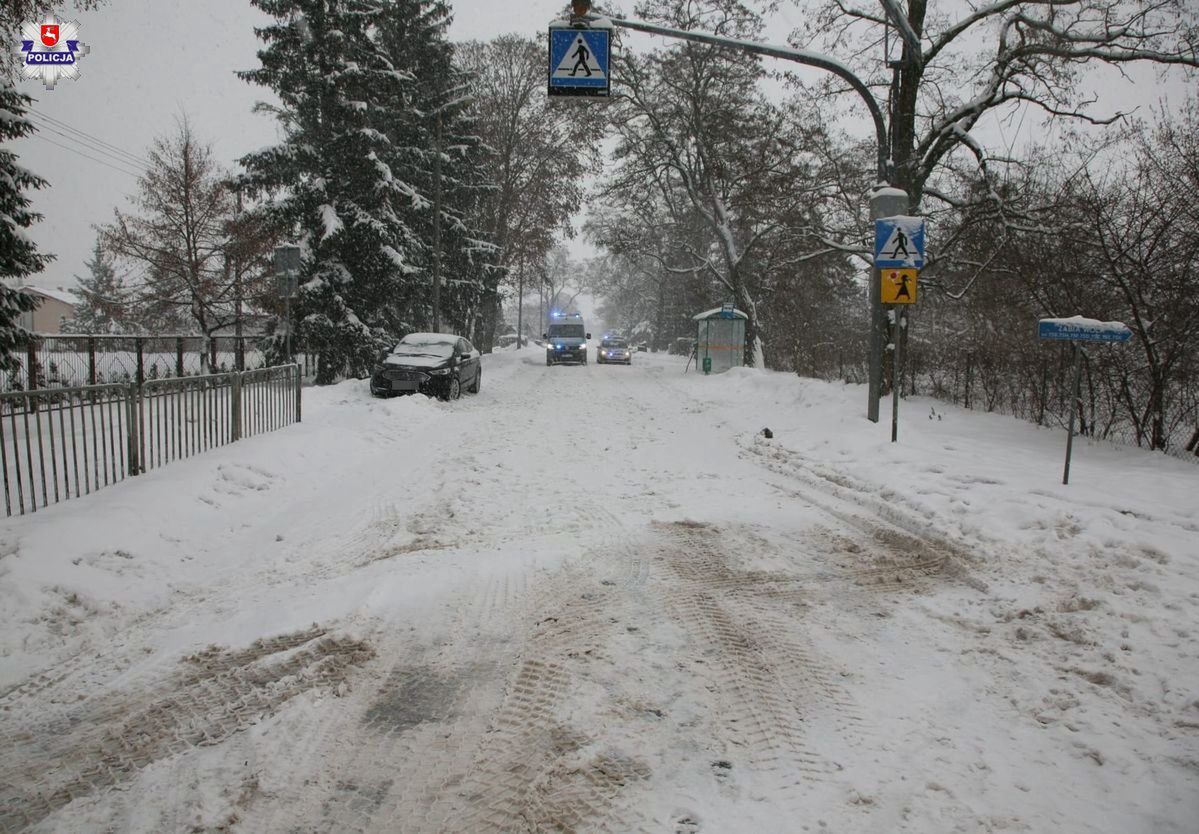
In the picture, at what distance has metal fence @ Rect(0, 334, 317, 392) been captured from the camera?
13266 mm

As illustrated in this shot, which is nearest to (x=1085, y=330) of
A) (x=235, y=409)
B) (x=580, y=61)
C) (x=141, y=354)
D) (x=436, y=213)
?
(x=580, y=61)

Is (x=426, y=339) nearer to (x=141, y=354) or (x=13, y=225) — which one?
(x=141, y=354)

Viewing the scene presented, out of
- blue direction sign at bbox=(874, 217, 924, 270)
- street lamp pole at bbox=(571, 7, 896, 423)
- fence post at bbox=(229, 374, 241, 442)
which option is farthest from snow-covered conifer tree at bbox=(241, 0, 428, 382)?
blue direction sign at bbox=(874, 217, 924, 270)

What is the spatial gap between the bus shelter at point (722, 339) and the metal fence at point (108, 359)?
52.8 feet

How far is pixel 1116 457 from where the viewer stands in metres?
8.14

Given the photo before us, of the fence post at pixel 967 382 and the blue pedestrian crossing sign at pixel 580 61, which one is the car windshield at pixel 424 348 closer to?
the blue pedestrian crossing sign at pixel 580 61

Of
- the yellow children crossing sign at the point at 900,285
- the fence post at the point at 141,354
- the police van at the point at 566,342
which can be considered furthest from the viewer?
the police van at the point at 566,342

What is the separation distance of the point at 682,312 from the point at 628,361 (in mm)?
13366

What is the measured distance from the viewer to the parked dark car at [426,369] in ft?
52.9

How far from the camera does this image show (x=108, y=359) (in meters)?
15.2

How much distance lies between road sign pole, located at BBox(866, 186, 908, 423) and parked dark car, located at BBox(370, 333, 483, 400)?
1025cm

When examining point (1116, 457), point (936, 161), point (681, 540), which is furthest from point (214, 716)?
point (936, 161)

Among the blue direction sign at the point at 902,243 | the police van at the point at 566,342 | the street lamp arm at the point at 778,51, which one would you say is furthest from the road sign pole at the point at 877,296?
the police van at the point at 566,342

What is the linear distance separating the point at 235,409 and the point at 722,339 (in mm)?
20119
